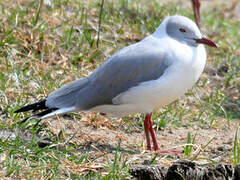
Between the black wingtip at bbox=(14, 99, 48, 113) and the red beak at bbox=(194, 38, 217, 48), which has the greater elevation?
the red beak at bbox=(194, 38, 217, 48)

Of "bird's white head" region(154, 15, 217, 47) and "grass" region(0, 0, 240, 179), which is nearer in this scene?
"grass" region(0, 0, 240, 179)

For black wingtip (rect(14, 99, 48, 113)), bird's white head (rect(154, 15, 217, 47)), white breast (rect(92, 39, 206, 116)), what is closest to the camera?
white breast (rect(92, 39, 206, 116))

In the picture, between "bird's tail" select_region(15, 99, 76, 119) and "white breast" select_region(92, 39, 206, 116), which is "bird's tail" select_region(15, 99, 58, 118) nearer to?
"bird's tail" select_region(15, 99, 76, 119)

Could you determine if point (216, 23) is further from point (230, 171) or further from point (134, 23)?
point (230, 171)

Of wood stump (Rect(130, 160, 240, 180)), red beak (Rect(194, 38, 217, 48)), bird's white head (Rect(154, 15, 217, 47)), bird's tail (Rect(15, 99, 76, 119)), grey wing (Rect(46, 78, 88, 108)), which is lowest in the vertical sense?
wood stump (Rect(130, 160, 240, 180))

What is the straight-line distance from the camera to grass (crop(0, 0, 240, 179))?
388 cm

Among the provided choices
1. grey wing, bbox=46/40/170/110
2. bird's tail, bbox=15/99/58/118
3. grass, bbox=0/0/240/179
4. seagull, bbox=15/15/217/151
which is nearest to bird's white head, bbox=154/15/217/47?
seagull, bbox=15/15/217/151

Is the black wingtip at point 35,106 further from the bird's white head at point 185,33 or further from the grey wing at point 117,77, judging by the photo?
the bird's white head at point 185,33

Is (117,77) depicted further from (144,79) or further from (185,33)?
(185,33)

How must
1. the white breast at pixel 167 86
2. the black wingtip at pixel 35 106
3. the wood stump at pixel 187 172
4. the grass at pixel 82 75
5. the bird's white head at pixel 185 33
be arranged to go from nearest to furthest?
the wood stump at pixel 187 172
the grass at pixel 82 75
the white breast at pixel 167 86
the black wingtip at pixel 35 106
the bird's white head at pixel 185 33

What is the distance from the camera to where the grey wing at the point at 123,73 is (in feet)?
13.8

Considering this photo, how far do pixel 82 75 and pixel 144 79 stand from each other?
1525 mm

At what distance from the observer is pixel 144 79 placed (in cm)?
421

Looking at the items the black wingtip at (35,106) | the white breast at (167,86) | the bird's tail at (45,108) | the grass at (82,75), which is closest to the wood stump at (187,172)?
the grass at (82,75)
